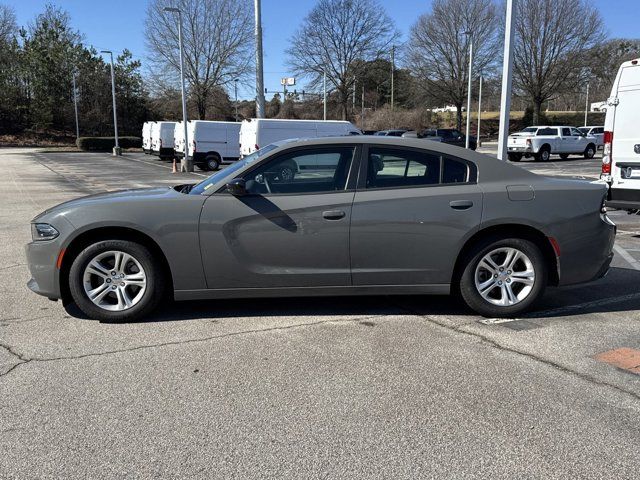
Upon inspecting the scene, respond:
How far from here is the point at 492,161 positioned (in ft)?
16.2

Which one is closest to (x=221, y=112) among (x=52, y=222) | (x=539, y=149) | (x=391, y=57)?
(x=391, y=57)

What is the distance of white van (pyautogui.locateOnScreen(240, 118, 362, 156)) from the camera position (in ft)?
69.8

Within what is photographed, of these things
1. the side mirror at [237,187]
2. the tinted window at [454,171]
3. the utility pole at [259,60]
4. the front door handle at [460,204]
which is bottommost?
the front door handle at [460,204]

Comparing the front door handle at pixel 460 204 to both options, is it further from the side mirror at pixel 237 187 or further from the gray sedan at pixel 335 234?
the side mirror at pixel 237 187

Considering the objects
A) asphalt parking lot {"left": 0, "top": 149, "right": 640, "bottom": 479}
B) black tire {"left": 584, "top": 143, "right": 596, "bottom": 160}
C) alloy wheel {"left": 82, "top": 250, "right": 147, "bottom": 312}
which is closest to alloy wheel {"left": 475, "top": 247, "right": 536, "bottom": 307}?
asphalt parking lot {"left": 0, "top": 149, "right": 640, "bottom": 479}

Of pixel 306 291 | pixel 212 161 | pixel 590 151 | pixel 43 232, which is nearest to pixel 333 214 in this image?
pixel 306 291

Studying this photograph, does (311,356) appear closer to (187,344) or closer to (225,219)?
(187,344)

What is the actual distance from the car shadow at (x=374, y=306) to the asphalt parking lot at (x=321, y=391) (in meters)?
0.03

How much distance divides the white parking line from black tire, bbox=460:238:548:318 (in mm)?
2709

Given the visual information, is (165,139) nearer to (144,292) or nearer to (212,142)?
(212,142)

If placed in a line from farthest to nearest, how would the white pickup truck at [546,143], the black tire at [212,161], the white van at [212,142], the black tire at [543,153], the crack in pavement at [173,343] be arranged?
1. the black tire at [543,153]
2. the white pickup truck at [546,143]
3. the black tire at [212,161]
4. the white van at [212,142]
5. the crack in pavement at [173,343]

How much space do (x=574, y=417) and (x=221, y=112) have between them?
5692 cm

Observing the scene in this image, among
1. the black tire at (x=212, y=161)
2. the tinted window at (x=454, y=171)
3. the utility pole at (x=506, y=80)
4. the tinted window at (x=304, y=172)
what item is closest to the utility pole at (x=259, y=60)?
the black tire at (x=212, y=161)

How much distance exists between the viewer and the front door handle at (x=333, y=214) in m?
4.64
